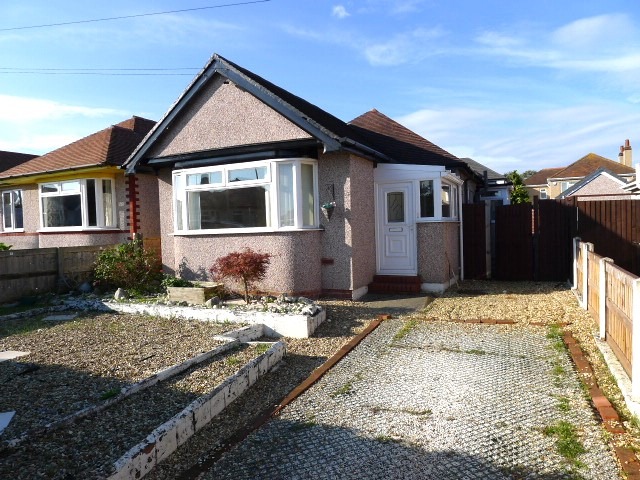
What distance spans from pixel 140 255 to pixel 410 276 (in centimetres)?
626

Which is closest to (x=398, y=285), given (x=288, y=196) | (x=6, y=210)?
(x=288, y=196)

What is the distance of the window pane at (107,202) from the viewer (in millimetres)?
14023

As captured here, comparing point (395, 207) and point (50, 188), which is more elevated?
point (50, 188)

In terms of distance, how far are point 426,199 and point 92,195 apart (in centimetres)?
972

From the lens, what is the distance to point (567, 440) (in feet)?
12.1

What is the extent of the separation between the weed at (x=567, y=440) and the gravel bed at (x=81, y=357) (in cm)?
399

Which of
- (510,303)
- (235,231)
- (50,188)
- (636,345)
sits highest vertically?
(50,188)

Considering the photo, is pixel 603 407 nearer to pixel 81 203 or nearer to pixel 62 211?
pixel 81 203

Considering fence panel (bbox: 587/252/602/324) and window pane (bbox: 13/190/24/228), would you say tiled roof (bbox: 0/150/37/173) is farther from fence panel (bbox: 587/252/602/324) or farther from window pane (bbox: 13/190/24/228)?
fence panel (bbox: 587/252/602/324)

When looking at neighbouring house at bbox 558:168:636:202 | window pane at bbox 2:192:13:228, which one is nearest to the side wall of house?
window pane at bbox 2:192:13:228

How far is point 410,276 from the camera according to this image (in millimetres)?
10734

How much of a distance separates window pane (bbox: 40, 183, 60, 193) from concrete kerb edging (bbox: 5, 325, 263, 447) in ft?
34.2

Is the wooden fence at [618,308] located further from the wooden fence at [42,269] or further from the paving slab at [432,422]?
the wooden fence at [42,269]

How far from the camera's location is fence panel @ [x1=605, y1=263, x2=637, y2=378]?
456 cm
